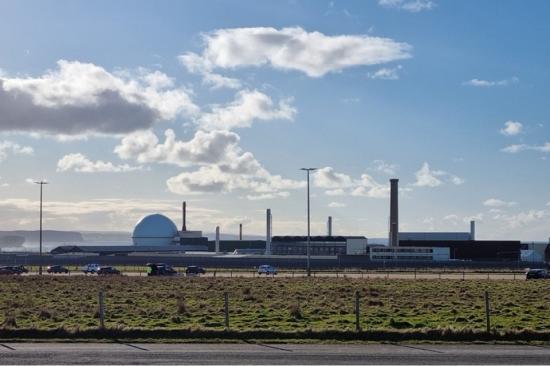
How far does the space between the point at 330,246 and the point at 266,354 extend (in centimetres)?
12858

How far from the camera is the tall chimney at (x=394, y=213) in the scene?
13112 centimetres

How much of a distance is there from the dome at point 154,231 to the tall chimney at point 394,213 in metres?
57.8

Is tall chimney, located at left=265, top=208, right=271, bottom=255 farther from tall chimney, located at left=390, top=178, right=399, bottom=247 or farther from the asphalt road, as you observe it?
the asphalt road

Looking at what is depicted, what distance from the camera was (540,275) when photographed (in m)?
64.9

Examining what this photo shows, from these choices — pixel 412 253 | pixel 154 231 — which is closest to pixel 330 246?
pixel 412 253

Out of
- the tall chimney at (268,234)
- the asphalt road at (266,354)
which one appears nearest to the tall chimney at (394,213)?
the tall chimney at (268,234)

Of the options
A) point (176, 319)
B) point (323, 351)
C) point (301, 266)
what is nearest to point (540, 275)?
point (301, 266)

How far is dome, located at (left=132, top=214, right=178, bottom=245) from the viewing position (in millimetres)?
164625

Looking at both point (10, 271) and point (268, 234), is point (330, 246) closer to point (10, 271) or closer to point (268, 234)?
point (268, 234)

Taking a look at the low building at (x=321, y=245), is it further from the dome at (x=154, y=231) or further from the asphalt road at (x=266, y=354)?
the asphalt road at (x=266, y=354)

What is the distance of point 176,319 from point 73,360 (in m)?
8.76

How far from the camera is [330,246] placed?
14375 centimetres

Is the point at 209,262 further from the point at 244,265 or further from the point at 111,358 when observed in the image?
the point at 111,358

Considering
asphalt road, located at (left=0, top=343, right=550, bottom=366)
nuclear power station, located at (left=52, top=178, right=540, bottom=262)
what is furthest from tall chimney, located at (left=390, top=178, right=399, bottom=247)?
asphalt road, located at (left=0, top=343, right=550, bottom=366)
